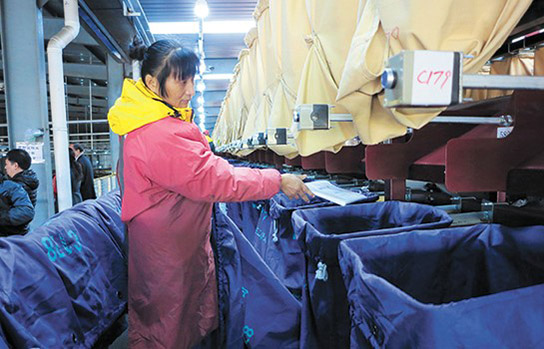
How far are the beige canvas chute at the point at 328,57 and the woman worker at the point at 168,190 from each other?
291 millimetres

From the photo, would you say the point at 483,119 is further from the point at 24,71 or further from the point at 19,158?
the point at 24,71

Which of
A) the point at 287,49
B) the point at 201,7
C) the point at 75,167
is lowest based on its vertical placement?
the point at 75,167

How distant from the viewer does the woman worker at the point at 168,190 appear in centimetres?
128

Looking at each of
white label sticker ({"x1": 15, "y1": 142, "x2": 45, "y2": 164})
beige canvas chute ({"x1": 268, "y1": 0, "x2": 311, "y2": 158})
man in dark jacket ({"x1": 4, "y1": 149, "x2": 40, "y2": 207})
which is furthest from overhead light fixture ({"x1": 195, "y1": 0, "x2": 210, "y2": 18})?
man in dark jacket ({"x1": 4, "y1": 149, "x2": 40, "y2": 207})

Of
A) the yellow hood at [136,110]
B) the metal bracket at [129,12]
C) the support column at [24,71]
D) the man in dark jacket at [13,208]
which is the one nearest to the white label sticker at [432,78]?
the yellow hood at [136,110]

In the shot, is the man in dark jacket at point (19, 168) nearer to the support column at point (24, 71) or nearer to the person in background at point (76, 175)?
the support column at point (24, 71)

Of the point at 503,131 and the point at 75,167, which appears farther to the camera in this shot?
the point at 75,167

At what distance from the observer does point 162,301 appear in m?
1.40

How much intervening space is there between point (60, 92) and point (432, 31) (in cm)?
393

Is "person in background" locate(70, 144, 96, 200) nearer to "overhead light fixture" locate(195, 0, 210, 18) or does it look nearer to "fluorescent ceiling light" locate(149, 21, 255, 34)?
"fluorescent ceiling light" locate(149, 21, 255, 34)

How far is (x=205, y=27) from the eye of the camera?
5410 mm

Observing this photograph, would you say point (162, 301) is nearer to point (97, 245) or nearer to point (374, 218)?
point (97, 245)

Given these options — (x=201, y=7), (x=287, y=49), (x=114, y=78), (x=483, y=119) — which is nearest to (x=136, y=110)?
(x=287, y=49)

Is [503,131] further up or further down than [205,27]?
further down
